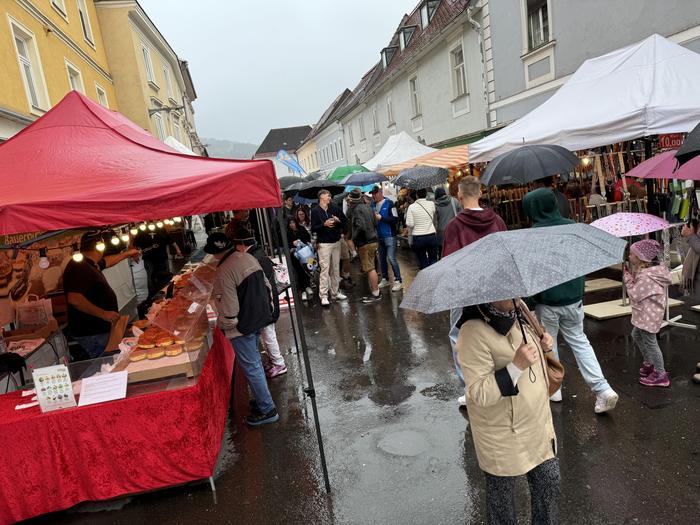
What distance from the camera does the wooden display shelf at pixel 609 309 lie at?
5.86 meters

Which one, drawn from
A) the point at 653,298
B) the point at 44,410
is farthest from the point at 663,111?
the point at 44,410

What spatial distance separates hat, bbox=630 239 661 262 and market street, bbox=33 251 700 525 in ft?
3.89

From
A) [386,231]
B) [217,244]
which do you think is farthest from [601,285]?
[217,244]

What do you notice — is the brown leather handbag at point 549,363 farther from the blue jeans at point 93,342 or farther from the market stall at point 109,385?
the blue jeans at point 93,342

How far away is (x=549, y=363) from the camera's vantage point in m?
2.39

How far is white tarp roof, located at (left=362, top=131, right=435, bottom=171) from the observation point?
1377cm

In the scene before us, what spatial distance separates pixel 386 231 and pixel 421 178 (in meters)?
1.21

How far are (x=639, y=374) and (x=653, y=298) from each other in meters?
0.86

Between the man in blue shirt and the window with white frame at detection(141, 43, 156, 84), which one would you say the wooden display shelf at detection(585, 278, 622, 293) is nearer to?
the man in blue shirt

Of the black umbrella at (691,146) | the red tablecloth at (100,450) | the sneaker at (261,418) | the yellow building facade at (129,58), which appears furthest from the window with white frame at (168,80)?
the black umbrella at (691,146)

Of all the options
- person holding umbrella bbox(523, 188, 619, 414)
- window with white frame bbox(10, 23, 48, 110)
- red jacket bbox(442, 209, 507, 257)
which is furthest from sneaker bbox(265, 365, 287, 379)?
window with white frame bbox(10, 23, 48, 110)

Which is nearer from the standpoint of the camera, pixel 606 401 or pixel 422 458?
pixel 422 458

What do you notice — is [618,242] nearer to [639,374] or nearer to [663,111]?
[639,374]

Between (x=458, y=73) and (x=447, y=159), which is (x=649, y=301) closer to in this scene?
(x=447, y=159)
